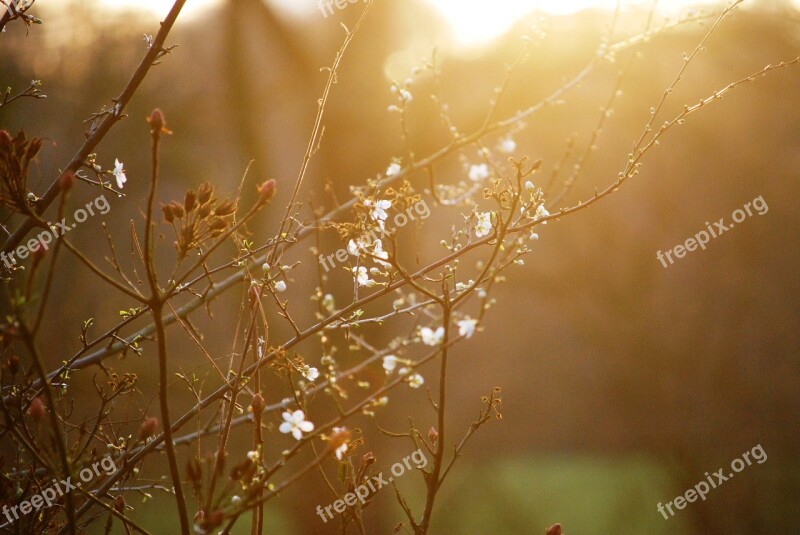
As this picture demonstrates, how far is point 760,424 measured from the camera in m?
5.68

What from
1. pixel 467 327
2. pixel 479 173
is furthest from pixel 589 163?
pixel 467 327

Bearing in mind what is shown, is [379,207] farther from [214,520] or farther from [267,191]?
[214,520]

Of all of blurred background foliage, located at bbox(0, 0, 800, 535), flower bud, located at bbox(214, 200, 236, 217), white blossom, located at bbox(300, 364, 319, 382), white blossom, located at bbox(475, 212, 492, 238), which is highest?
blurred background foliage, located at bbox(0, 0, 800, 535)

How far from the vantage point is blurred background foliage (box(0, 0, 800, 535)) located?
5.34m

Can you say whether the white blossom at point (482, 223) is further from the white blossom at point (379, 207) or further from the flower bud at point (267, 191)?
the flower bud at point (267, 191)

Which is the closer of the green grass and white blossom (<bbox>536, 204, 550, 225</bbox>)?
white blossom (<bbox>536, 204, 550, 225</bbox>)

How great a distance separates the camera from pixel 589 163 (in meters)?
6.70

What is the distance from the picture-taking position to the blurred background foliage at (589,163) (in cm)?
534

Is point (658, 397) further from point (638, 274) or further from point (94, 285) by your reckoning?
point (94, 285)

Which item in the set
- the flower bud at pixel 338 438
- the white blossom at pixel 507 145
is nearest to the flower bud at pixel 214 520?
the flower bud at pixel 338 438

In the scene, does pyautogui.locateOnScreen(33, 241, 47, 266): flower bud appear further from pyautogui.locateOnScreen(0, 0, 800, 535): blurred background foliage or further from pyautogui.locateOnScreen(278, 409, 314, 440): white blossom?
pyautogui.locateOnScreen(0, 0, 800, 535): blurred background foliage

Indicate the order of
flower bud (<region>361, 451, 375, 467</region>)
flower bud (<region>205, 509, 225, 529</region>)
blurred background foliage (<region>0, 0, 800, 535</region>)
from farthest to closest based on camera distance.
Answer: blurred background foliage (<region>0, 0, 800, 535</region>) < flower bud (<region>361, 451, 375, 467</region>) < flower bud (<region>205, 509, 225, 529</region>)

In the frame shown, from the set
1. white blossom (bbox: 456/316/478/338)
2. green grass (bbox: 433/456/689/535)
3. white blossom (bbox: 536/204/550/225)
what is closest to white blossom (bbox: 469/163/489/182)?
white blossom (bbox: 536/204/550/225)

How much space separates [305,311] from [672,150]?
4.30m
